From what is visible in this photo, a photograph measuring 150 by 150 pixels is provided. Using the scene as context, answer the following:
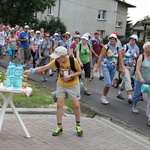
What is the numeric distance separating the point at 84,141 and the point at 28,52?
9.86 meters

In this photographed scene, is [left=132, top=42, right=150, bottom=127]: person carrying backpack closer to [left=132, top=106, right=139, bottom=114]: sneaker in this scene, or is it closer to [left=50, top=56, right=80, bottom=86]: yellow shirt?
[left=132, top=106, right=139, bottom=114]: sneaker

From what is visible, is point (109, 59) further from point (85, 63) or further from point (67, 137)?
point (67, 137)

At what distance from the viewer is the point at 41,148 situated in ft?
19.0

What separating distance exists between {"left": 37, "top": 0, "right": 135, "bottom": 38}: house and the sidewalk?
39916 mm

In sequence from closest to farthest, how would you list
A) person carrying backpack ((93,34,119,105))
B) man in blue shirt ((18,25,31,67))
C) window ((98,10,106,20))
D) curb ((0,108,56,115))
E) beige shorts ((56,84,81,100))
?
beige shorts ((56,84,81,100)) < curb ((0,108,56,115)) < person carrying backpack ((93,34,119,105)) < man in blue shirt ((18,25,31,67)) < window ((98,10,106,20))

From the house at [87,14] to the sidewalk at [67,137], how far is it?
39.9 m

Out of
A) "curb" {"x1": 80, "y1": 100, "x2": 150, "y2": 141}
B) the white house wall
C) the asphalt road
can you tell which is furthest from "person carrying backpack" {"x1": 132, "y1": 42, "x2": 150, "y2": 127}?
the white house wall

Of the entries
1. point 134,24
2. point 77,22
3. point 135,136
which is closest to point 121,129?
point 135,136

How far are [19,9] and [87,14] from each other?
14185 millimetres

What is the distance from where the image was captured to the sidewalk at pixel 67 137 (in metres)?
5.98

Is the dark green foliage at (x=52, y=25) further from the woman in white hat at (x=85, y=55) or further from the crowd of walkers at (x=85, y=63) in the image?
the woman in white hat at (x=85, y=55)

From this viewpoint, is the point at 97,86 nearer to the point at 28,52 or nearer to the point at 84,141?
the point at 28,52

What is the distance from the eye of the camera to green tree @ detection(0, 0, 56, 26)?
35969 mm

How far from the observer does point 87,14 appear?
48.6 m
